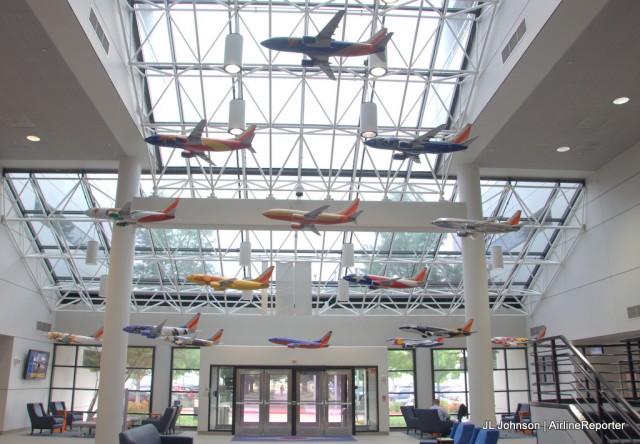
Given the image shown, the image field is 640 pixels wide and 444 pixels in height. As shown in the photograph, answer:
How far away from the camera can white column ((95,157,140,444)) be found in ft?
44.6

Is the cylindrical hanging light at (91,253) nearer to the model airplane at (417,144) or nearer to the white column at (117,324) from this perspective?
the white column at (117,324)

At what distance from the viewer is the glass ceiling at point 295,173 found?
542 inches

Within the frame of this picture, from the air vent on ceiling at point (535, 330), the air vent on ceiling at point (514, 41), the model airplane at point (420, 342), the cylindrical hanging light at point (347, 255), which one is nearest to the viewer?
the air vent on ceiling at point (514, 41)

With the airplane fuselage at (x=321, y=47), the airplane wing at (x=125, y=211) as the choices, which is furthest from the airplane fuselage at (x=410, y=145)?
the airplane wing at (x=125, y=211)

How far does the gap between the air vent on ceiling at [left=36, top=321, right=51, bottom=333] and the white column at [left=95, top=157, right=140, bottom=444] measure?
10.2 m

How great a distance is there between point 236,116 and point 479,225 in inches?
236

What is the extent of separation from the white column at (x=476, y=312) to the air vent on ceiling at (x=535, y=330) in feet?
33.2

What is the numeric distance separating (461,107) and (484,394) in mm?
7304

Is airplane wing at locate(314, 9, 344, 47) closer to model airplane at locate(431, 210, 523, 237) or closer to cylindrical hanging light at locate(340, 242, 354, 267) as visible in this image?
model airplane at locate(431, 210, 523, 237)

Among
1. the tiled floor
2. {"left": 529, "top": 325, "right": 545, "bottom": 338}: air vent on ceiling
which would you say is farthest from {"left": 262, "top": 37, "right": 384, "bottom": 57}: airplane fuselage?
{"left": 529, "top": 325, "right": 545, "bottom": 338}: air vent on ceiling

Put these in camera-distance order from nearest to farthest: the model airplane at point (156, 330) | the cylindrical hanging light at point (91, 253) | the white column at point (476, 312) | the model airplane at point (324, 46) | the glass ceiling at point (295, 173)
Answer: the model airplane at point (324, 46), the glass ceiling at point (295, 173), the white column at point (476, 312), the model airplane at point (156, 330), the cylindrical hanging light at point (91, 253)

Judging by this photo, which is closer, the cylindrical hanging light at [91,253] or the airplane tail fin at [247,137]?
the airplane tail fin at [247,137]

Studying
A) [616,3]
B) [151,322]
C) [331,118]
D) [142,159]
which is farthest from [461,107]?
[151,322]

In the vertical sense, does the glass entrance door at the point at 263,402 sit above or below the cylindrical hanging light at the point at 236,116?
below
